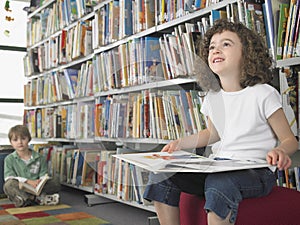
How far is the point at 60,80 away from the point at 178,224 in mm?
2301

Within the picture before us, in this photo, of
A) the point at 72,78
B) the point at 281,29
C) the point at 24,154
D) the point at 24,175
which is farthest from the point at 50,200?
the point at 281,29

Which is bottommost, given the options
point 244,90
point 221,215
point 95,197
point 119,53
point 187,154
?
point 95,197

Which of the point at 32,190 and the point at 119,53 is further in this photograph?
the point at 32,190

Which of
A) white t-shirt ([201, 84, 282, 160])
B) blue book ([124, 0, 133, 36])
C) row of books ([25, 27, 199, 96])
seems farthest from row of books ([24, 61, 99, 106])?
white t-shirt ([201, 84, 282, 160])

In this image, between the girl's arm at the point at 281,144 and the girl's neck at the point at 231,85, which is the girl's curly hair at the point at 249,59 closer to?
the girl's neck at the point at 231,85

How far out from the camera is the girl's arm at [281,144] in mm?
1107

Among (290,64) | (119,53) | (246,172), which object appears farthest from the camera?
(119,53)

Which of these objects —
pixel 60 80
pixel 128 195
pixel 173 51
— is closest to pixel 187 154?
pixel 173 51

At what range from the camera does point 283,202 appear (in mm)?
1164

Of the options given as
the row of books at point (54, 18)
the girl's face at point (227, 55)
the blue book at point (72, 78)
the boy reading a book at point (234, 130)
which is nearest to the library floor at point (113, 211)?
the blue book at point (72, 78)

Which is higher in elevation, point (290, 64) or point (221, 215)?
point (290, 64)

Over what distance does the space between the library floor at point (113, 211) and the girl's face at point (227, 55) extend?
109cm

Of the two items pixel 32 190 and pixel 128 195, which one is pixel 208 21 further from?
pixel 32 190

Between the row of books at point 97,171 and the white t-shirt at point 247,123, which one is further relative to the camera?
the row of books at point 97,171
